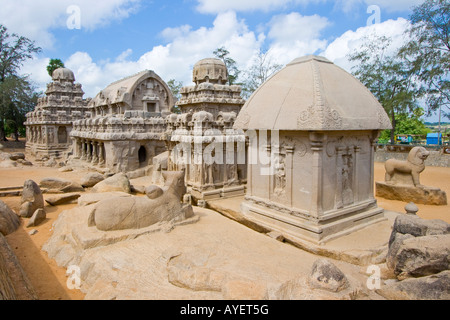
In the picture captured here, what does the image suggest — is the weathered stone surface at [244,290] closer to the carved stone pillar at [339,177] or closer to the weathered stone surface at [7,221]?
the carved stone pillar at [339,177]

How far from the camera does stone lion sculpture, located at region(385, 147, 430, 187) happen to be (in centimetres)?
1091

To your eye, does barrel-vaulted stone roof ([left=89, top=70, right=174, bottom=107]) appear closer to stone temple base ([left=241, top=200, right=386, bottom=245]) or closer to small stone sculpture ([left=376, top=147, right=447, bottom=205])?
stone temple base ([left=241, top=200, right=386, bottom=245])

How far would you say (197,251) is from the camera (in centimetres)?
552

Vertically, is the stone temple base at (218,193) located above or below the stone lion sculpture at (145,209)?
below

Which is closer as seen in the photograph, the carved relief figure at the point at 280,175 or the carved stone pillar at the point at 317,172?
the carved stone pillar at the point at 317,172

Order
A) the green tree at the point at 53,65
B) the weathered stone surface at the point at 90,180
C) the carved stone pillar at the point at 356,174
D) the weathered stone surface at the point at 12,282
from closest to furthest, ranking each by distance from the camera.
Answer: the weathered stone surface at the point at 12,282 < the carved stone pillar at the point at 356,174 < the weathered stone surface at the point at 90,180 < the green tree at the point at 53,65

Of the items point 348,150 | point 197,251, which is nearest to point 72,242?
point 197,251

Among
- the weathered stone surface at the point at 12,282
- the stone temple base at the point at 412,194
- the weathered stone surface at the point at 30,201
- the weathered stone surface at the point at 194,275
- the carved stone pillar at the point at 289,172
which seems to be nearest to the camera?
the weathered stone surface at the point at 12,282

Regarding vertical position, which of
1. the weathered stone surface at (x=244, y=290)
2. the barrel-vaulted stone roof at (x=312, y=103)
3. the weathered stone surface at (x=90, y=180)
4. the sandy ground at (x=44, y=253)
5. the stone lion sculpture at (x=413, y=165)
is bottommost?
the sandy ground at (x=44, y=253)

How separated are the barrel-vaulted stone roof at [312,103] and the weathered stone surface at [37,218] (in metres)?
6.35

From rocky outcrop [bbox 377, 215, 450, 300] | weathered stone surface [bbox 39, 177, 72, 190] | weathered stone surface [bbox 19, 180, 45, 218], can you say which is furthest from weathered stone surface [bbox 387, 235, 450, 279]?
weathered stone surface [bbox 39, 177, 72, 190]

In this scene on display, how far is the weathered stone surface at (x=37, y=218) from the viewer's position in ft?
27.4

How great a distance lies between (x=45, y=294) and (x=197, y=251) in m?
2.67

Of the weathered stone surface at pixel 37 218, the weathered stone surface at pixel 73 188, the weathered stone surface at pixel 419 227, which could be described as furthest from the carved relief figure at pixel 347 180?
the weathered stone surface at pixel 73 188
